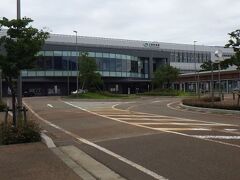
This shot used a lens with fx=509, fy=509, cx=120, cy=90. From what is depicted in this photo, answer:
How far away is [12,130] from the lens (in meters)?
15.9

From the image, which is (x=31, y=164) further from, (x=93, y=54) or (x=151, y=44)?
(x=151, y=44)

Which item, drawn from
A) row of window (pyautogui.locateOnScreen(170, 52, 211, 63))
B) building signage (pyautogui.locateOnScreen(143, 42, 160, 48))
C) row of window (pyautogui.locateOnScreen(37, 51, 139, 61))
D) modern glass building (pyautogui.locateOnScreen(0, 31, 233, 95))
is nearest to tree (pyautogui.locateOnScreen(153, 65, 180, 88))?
modern glass building (pyautogui.locateOnScreen(0, 31, 233, 95))

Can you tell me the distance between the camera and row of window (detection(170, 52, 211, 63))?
136 m

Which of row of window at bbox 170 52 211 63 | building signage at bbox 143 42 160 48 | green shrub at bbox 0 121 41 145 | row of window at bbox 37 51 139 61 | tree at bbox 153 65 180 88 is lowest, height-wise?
green shrub at bbox 0 121 41 145

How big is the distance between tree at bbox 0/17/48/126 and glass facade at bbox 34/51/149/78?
2856 inches

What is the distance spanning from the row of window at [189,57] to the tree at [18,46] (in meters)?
119

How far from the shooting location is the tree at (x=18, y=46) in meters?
16.3

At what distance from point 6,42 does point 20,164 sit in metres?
6.11

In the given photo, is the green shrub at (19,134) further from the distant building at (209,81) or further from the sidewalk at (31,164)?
the distant building at (209,81)

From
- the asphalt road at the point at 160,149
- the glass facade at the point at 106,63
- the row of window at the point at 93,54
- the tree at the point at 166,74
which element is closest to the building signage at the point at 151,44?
the glass facade at the point at 106,63

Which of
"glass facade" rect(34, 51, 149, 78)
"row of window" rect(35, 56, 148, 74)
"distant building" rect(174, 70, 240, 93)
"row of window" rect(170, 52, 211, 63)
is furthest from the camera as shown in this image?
"row of window" rect(170, 52, 211, 63)

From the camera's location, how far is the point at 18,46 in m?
16.2

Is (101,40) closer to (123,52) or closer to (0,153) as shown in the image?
(123,52)

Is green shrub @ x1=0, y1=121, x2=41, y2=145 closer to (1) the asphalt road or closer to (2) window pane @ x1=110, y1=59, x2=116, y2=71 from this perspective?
(1) the asphalt road
